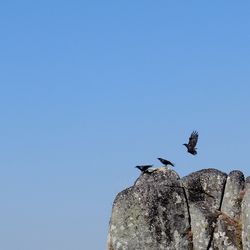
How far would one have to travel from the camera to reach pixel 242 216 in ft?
110

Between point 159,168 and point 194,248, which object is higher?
point 159,168

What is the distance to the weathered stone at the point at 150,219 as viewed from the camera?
112 ft

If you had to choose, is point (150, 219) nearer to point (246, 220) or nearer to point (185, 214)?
point (185, 214)

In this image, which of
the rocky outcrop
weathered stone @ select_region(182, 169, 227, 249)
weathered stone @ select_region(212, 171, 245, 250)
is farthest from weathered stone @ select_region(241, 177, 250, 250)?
weathered stone @ select_region(182, 169, 227, 249)

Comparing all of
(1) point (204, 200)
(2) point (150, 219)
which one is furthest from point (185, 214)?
(2) point (150, 219)

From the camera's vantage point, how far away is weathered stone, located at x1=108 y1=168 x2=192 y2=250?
34156mm

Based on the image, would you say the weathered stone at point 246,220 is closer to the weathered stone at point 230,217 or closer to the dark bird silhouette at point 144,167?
the weathered stone at point 230,217

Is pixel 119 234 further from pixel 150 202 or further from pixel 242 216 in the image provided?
pixel 242 216

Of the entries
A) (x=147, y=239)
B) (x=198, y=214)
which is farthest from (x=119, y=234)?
(x=198, y=214)

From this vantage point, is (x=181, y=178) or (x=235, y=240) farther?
(x=181, y=178)

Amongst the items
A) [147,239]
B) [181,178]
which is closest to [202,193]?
[181,178]

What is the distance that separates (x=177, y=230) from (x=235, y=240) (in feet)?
8.43

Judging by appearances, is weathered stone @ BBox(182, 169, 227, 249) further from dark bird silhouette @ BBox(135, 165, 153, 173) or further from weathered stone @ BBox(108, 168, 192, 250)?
dark bird silhouette @ BBox(135, 165, 153, 173)

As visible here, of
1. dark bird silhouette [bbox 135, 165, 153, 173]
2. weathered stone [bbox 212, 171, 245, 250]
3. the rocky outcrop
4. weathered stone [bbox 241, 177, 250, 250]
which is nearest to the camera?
weathered stone [bbox 241, 177, 250, 250]
